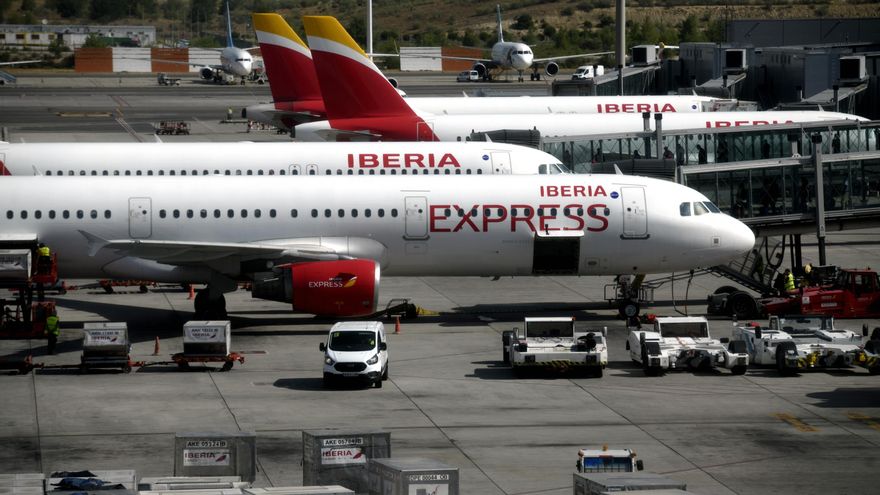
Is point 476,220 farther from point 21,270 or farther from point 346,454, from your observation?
point 346,454

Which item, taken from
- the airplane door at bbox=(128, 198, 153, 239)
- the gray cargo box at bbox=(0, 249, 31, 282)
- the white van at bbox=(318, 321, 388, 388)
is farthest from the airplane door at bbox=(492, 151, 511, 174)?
the gray cargo box at bbox=(0, 249, 31, 282)

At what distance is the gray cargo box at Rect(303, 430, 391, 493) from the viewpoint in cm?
2456

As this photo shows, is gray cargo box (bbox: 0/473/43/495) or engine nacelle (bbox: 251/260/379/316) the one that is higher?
gray cargo box (bbox: 0/473/43/495)

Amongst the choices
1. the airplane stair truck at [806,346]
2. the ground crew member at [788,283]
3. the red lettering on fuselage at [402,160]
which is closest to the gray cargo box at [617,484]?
the airplane stair truck at [806,346]

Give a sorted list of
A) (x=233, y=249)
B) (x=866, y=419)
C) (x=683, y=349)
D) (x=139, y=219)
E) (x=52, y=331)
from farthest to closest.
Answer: (x=139, y=219) < (x=233, y=249) < (x=52, y=331) < (x=683, y=349) < (x=866, y=419)

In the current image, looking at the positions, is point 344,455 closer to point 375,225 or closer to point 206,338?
point 206,338

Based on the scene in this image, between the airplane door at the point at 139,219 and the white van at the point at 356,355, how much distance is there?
33.2 ft

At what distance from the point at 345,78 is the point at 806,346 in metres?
34.1

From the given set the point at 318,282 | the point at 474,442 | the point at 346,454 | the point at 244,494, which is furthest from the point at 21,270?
the point at 244,494

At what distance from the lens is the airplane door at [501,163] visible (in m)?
57.0

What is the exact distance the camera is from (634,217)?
150 feet

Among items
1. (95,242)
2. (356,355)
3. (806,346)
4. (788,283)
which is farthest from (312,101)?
(806,346)

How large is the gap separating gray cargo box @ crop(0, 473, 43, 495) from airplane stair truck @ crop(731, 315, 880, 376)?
22.2m

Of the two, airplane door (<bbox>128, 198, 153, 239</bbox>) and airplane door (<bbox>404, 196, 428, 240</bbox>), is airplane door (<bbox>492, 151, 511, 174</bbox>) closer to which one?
airplane door (<bbox>404, 196, 428, 240</bbox>)
